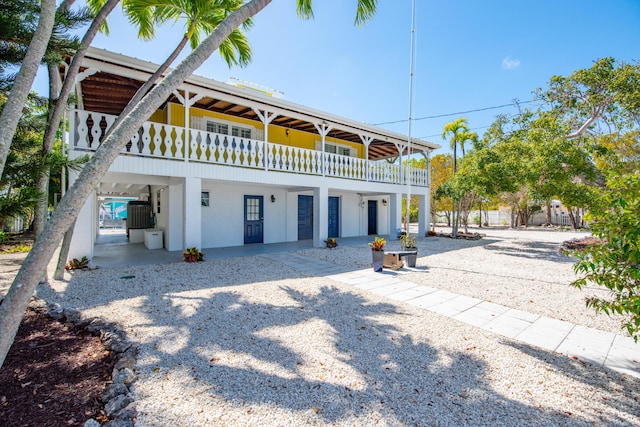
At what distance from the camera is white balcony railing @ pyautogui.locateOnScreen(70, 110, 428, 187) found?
7.65m

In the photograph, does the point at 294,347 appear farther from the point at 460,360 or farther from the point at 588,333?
the point at 588,333

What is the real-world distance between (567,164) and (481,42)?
7176mm

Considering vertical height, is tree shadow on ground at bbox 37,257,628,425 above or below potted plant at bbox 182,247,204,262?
below

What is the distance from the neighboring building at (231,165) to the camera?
8.06m

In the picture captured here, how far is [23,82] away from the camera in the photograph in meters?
2.80

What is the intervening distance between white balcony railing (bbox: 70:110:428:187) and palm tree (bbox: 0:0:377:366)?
479 cm

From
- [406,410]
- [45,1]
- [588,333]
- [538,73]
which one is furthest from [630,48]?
[45,1]

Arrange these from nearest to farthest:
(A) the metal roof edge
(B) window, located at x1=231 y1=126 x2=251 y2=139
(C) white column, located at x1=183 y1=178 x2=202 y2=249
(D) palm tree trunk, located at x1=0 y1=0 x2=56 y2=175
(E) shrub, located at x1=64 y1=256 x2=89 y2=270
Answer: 1. (D) palm tree trunk, located at x1=0 y1=0 x2=56 y2=175
2. (A) the metal roof edge
3. (E) shrub, located at x1=64 y1=256 x2=89 y2=270
4. (C) white column, located at x1=183 y1=178 x2=202 y2=249
5. (B) window, located at x1=231 y1=126 x2=251 y2=139

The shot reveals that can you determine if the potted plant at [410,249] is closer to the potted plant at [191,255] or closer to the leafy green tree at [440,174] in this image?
the potted plant at [191,255]

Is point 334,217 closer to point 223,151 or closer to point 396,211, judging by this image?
point 396,211

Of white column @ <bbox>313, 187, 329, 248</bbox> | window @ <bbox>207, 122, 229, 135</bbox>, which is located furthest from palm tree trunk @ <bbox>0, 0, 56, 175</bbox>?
white column @ <bbox>313, 187, 329, 248</bbox>

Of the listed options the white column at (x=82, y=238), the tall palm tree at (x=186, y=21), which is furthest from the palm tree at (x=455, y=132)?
the white column at (x=82, y=238)

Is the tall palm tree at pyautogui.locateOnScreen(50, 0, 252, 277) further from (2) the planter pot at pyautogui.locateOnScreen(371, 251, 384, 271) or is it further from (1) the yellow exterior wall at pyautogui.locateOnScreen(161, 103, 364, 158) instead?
(2) the planter pot at pyautogui.locateOnScreen(371, 251, 384, 271)

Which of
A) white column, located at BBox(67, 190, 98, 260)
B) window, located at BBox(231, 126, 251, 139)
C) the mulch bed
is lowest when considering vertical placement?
the mulch bed
